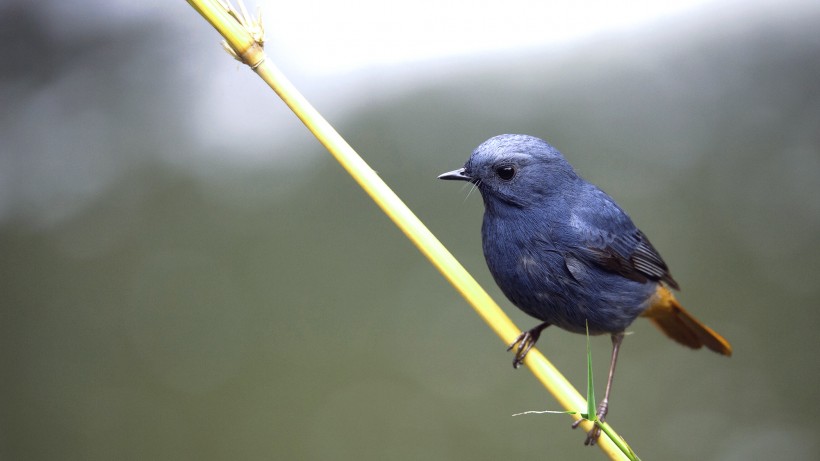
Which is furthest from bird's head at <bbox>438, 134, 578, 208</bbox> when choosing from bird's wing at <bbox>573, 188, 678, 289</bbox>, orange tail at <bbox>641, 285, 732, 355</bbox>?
orange tail at <bbox>641, 285, 732, 355</bbox>

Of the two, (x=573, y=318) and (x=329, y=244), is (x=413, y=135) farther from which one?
(x=573, y=318)

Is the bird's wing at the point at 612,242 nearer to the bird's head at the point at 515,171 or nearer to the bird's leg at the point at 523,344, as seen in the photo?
the bird's head at the point at 515,171

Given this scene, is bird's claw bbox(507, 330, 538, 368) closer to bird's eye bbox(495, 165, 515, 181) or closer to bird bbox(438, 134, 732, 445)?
bird bbox(438, 134, 732, 445)

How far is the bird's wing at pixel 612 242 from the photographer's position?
1.79 meters

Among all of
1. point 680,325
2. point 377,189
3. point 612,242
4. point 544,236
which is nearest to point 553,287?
point 544,236

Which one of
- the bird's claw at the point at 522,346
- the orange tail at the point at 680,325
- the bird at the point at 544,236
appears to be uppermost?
the bird at the point at 544,236

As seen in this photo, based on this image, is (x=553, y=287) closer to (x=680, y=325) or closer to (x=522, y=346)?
(x=522, y=346)

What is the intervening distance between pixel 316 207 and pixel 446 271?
126 inches

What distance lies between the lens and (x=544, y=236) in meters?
1.73

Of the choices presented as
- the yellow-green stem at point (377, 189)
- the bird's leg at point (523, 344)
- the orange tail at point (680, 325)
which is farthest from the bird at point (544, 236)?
the orange tail at point (680, 325)

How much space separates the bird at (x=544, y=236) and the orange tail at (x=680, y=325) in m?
0.30

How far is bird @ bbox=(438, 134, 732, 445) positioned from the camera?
66.5 inches

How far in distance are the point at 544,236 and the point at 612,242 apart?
→ 0.26 m

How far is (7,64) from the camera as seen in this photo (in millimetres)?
4215
